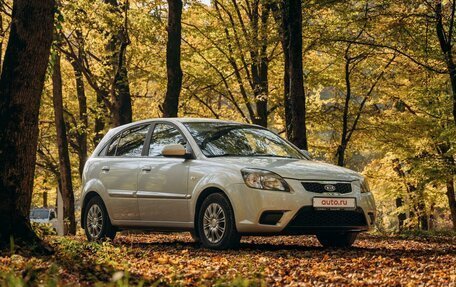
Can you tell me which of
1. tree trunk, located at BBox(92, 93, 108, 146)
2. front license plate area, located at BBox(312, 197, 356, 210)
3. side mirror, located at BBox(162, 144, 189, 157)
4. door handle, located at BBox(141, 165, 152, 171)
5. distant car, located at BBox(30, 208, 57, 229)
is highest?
tree trunk, located at BBox(92, 93, 108, 146)

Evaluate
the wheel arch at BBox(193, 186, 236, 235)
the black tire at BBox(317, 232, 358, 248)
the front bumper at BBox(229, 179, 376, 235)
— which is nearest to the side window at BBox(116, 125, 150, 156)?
the wheel arch at BBox(193, 186, 236, 235)

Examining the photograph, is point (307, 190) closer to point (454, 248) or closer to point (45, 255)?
point (454, 248)

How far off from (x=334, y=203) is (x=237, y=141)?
173cm

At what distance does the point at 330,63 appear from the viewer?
26.5 metres

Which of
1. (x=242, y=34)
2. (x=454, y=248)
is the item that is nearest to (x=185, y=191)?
(x=454, y=248)

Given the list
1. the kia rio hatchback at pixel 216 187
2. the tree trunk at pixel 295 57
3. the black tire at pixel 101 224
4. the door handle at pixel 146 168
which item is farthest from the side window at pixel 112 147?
the tree trunk at pixel 295 57

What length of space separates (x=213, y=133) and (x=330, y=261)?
3041 mm

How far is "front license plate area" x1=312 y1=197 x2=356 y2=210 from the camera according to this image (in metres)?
8.99

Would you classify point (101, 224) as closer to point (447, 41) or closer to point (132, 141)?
point (132, 141)

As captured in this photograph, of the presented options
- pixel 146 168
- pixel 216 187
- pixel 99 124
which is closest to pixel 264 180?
pixel 216 187

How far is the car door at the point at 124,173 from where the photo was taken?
10688mm

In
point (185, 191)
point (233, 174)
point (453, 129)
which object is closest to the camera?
point (233, 174)

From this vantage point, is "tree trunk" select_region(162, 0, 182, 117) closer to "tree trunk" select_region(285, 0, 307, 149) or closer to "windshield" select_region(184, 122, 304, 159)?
"tree trunk" select_region(285, 0, 307, 149)

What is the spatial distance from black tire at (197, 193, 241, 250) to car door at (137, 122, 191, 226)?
37 centimetres
